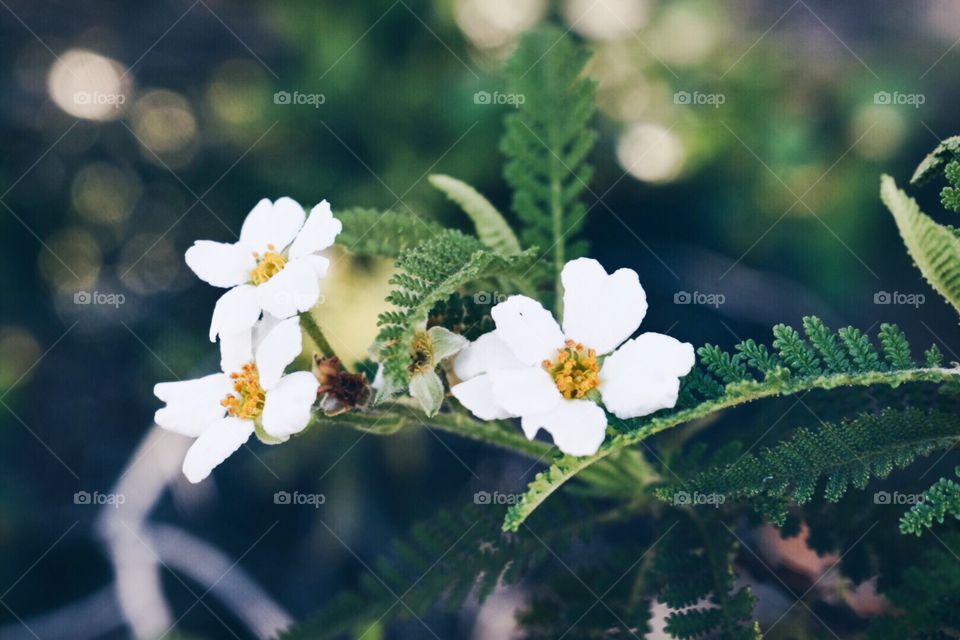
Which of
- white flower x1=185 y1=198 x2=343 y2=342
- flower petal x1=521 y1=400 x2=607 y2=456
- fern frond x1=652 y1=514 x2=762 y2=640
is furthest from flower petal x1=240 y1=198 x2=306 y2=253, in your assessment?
fern frond x1=652 y1=514 x2=762 y2=640

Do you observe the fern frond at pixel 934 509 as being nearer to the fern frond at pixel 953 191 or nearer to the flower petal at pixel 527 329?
the fern frond at pixel 953 191

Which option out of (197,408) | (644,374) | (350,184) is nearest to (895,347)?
(644,374)

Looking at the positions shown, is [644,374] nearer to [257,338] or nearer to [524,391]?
[524,391]

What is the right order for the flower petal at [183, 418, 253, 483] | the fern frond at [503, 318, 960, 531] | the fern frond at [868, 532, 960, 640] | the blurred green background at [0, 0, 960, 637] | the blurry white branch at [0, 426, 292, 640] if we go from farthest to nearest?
the blurred green background at [0, 0, 960, 637] < the blurry white branch at [0, 426, 292, 640] < the fern frond at [868, 532, 960, 640] < the flower petal at [183, 418, 253, 483] < the fern frond at [503, 318, 960, 531]

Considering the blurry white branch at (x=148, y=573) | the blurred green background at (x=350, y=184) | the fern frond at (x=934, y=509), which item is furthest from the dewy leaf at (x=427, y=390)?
the blurry white branch at (x=148, y=573)

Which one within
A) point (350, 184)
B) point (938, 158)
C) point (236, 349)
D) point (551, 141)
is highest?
point (350, 184)

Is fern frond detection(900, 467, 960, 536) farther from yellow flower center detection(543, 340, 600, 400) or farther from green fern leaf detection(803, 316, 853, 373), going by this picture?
yellow flower center detection(543, 340, 600, 400)
